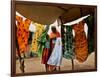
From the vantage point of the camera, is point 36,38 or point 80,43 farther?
point 80,43

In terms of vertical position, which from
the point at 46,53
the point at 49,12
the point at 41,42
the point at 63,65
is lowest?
the point at 63,65

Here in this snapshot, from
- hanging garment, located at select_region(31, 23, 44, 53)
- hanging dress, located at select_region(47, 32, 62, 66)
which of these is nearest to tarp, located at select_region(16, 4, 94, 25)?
hanging garment, located at select_region(31, 23, 44, 53)

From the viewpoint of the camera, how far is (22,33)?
197 centimetres

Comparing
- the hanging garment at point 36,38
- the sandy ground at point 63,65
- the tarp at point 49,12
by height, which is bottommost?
the sandy ground at point 63,65

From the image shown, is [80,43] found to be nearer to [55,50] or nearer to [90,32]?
[90,32]

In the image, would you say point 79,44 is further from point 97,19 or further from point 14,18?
point 14,18

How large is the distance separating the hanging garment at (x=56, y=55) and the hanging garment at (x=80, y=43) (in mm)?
162

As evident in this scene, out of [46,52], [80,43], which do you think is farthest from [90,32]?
[46,52]

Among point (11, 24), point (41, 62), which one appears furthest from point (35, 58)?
point (11, 24)

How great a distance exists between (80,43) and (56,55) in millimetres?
264

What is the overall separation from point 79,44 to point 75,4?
385 millimetres

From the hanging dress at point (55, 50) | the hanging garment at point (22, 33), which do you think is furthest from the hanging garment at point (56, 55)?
the hanging garment at point (22, 33)

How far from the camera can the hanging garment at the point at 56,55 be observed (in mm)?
2062

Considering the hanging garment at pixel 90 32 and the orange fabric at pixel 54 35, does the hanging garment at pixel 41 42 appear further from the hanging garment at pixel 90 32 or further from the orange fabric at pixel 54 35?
the hanging garment at pixel 90 32
